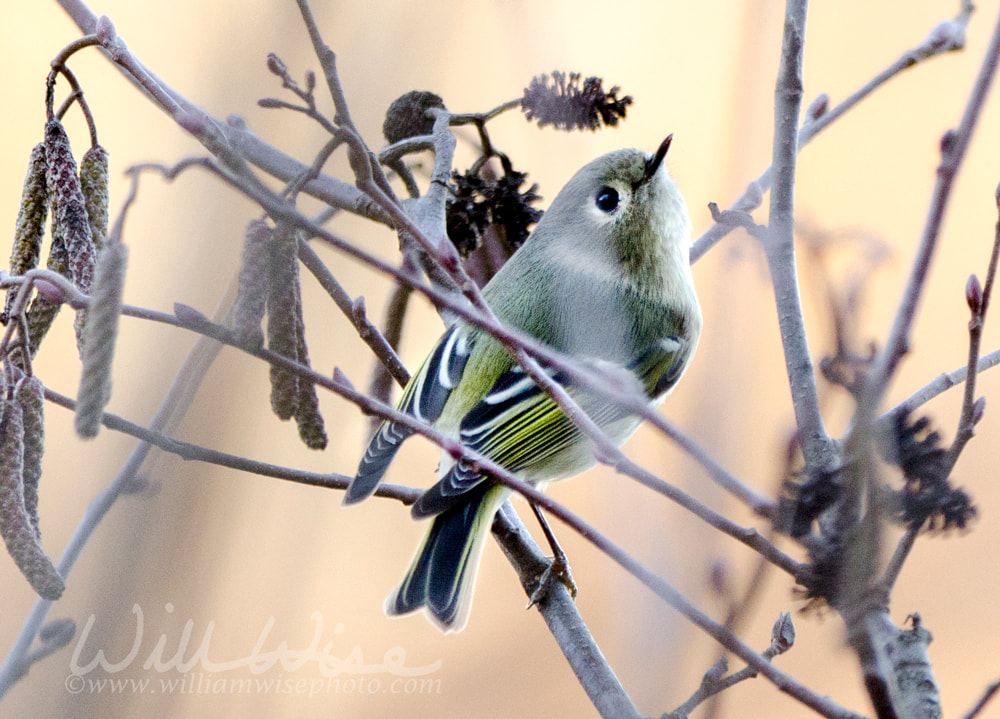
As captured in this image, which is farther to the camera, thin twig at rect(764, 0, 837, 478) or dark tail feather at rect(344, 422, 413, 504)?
dark tail feather at rect(344, 422, 413, 504)

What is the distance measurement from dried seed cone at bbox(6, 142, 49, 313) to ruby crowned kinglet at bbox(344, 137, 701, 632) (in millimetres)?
324

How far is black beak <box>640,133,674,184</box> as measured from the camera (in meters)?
1.16

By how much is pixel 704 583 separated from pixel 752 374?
17 cm

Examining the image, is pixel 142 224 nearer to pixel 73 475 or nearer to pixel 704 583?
pixel 73 475

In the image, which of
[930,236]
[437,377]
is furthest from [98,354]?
[437,377]

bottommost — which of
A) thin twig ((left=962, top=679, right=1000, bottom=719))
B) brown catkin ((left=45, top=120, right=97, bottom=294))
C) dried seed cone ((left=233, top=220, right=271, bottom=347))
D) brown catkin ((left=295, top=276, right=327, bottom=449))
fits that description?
thin twig ((left=962, top=679, right=1000, bottom=719))

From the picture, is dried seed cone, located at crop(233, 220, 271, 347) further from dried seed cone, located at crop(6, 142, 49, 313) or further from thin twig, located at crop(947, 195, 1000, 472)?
thin twig, located at crop(947, 195, 1000, 472)

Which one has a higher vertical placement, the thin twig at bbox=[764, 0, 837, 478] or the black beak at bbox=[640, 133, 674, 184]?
the black beak at bbox=[640, 133, 674, 184]

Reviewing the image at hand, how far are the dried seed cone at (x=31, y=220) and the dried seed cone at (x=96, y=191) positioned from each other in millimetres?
28

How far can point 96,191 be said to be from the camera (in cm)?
74

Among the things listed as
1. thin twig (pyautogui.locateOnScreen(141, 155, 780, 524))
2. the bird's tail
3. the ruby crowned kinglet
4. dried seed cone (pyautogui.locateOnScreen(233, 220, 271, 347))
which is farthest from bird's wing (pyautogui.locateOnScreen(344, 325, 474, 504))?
thin twig (pyautogui.locateOnScreen(141, 155, 780, 524))

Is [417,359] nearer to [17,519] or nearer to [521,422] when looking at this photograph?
[521,422]

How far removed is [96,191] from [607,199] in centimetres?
69

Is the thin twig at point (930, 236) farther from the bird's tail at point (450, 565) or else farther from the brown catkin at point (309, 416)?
the bird's tail at point (450, 565)
